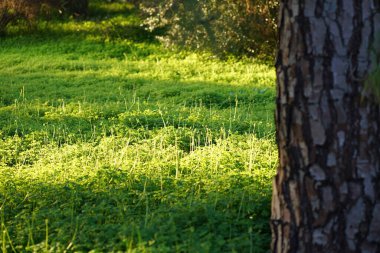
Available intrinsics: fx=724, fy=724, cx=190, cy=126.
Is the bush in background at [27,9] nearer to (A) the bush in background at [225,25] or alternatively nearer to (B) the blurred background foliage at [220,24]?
(B) the blurred background foliage at [220,24]

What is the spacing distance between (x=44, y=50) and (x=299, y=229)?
42.3ft

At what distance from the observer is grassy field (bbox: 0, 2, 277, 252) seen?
166 inches

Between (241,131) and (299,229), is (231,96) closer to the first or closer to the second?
(241,131)

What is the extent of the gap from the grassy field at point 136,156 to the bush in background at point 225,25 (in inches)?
16.2

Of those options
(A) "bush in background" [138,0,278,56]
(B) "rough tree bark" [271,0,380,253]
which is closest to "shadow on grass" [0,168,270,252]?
(B) "rough tree bark" [271,0,380,253]

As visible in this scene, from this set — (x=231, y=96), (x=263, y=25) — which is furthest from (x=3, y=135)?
(x=263, y=25)

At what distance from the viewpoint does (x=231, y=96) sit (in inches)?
401

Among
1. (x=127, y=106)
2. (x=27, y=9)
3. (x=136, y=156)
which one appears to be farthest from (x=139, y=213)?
(x=27, y=9)

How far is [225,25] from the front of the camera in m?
14.0

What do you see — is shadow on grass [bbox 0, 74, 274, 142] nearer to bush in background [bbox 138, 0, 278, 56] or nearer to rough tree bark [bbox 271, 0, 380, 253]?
bush in background [bbox 138, 0, 278, 56]

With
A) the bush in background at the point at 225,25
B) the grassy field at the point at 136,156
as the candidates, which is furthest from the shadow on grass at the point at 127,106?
the bush in background at the point at 225,25

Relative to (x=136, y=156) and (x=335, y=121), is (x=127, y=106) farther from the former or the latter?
(x=335, y=121)

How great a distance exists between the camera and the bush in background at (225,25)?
13.6 metres

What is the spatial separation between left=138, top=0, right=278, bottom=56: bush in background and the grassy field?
1.35 feet
